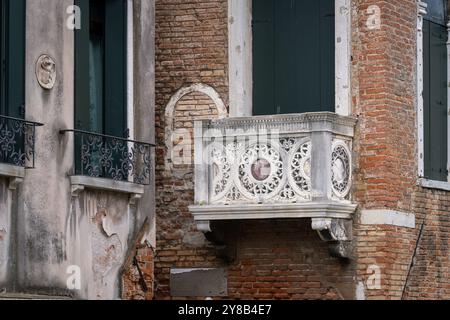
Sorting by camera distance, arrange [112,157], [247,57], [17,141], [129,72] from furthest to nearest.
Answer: [247,57] < [129,72] < [112,157] < [17,141]

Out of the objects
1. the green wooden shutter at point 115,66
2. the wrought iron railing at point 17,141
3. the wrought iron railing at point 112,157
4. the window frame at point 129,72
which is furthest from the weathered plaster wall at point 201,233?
the wrought iron railing at point 17,141

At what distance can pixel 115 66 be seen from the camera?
1741 cm

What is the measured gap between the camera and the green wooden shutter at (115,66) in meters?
17.3

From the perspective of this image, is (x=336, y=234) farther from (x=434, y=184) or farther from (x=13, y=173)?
(x=13, y=173)

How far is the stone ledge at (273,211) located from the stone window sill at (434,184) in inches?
43.3

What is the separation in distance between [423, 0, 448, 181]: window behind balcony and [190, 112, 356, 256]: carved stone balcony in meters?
1.37

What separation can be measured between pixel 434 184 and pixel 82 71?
4.43m

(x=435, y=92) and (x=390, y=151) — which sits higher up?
(x=435, y=92)

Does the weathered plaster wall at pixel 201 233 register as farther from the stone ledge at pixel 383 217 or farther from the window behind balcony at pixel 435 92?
the window behind balcony at pixel 435 92

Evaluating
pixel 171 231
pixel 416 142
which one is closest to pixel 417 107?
pixel 416 142

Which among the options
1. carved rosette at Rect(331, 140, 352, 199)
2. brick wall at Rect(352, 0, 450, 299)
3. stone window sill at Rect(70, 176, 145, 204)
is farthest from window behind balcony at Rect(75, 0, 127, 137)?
brick wall at Rect(352, 0, 450, 299)

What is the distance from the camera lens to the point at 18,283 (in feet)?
50.2

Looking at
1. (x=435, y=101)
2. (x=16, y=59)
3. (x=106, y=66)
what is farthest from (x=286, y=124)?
(x=16, y=59)

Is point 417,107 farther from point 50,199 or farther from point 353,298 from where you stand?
point 50,199
